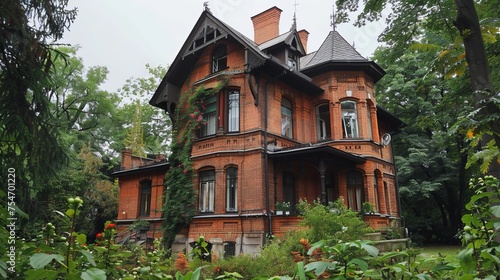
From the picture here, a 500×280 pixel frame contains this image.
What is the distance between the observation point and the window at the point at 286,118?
15.1 metres

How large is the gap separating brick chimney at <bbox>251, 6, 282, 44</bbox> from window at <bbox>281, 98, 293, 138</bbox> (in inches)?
192

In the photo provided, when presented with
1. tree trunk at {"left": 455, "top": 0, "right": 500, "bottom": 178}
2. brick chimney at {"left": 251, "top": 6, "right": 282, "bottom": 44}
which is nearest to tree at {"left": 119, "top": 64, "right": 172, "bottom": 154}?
brick chimney at {"left": 251, "top": 6, "right": 282, "bottom": 44}

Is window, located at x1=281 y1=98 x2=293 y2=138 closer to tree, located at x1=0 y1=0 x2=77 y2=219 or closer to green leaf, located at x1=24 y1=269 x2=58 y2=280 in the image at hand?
tree, located at x1=0 y1=0 x2=77 y2=219

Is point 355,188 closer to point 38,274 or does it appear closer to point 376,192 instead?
point 376,192

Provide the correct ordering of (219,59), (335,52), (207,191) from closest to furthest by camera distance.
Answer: (207,191)
(219,59)
(335,52)

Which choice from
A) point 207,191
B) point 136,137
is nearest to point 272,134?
point 207,191

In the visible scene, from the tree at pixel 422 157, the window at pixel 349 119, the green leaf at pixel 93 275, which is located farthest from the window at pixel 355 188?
the green leaf at pixel 93 275

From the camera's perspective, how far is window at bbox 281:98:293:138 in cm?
1511

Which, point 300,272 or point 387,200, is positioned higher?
point 387,200

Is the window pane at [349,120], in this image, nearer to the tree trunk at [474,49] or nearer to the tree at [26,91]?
the tree trunk at [474,49]

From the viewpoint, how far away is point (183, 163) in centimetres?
1480

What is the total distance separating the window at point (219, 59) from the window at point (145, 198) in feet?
24.6

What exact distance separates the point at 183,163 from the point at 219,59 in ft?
16.0

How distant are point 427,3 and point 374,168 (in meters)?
7.99
